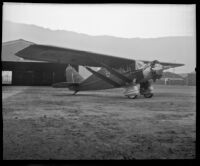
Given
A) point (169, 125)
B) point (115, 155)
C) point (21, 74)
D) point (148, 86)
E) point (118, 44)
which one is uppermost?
point (118, 44)

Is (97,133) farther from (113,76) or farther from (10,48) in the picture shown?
(113,76)

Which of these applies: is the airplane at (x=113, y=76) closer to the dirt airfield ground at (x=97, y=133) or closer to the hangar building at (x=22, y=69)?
the hangar building at (x=22, y=69)

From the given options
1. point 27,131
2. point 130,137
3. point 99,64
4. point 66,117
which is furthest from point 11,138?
point 99,64

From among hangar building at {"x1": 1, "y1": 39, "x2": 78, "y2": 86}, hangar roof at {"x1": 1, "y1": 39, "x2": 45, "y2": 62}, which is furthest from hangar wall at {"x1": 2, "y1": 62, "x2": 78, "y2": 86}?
hangar roof at {"x1": 1, "y1": 39, "x2": 45, "y2": 62}

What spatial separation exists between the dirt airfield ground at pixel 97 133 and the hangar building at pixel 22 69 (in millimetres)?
490

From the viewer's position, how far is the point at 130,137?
3682 millimetres

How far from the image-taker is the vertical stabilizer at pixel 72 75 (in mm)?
7824

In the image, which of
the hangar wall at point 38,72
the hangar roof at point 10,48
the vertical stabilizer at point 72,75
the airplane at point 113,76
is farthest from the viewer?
the vertical stabilizer at point 72,75

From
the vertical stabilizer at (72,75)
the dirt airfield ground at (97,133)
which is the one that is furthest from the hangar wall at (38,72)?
the dirt airfield ground at (97,133)

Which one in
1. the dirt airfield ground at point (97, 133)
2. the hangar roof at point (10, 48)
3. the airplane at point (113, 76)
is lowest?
the dirt airfield ground at point (97, 133)

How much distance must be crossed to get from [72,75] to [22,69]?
2.75 m

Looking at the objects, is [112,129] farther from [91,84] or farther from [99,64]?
[91,84]

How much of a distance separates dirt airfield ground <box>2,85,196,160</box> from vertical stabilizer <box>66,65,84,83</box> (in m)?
3.13

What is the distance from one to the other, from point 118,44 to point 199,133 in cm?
264
